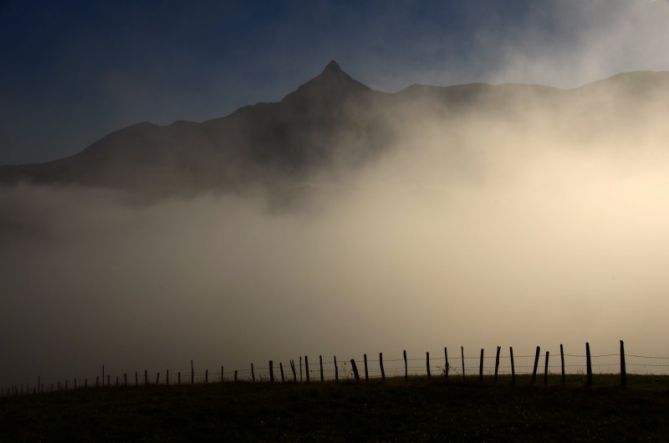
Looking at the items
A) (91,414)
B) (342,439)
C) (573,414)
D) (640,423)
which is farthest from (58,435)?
(640,423)

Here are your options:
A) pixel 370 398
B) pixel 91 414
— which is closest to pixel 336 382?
pixel 370 398

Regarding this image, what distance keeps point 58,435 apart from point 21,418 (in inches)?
365

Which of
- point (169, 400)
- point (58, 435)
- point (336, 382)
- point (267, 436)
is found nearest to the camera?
point (267, 436)

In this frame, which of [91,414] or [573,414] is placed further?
[91,414]

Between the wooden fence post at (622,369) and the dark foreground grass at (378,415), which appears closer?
the dark foreground grass at (378,415)

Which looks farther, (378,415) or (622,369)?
(622,369)

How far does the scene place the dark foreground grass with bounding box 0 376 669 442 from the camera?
34750 mm

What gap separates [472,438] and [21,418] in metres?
32.2

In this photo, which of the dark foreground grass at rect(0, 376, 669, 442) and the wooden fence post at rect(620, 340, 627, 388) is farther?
the wooden fence post at rect(620, 340, 627, 388)

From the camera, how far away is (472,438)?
3344 cm

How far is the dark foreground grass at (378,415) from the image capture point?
34.8 metres

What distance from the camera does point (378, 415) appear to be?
40.1 metres

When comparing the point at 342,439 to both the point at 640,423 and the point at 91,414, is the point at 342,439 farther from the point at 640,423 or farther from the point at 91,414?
the point at 91,414

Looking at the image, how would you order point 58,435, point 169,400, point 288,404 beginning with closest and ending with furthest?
point 58,435 < point 288,404 < point 169,400
